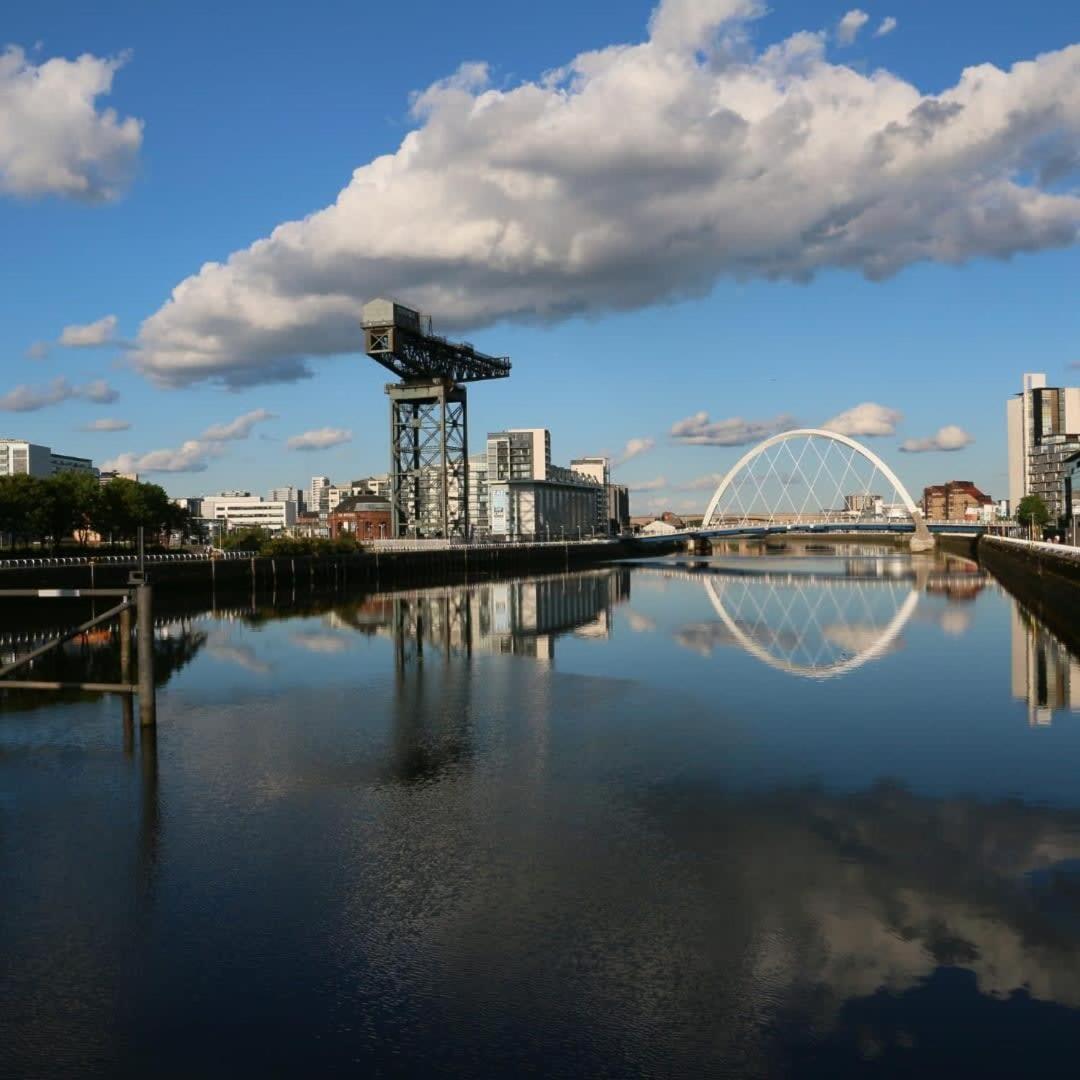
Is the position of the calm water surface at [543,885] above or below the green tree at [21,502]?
below

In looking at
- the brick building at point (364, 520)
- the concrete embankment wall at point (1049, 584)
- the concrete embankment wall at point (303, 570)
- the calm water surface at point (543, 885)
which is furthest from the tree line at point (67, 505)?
the brick building at point (364, 520)

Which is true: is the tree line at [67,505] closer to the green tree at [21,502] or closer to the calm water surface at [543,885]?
the green tree at [21,502]

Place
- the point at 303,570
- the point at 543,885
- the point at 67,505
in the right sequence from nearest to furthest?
1. the point at 543,885
2. the point at 303,570
3. the point at 67,505

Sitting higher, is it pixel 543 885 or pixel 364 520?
pixel 364 520

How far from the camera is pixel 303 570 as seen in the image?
79312 millimetres

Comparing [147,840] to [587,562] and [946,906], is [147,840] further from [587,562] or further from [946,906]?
[587,562]

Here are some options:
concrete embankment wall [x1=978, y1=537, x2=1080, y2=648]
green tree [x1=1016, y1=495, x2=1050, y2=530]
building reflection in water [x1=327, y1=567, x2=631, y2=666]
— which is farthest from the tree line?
green tree [x1=1016, y1=495, x2=1050, y2=530]

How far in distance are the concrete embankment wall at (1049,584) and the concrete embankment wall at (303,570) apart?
3985cm

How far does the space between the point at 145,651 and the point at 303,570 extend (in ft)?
206

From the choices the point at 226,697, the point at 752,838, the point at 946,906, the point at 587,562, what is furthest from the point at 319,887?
the point at 587,562

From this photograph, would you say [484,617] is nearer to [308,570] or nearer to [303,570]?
[303,570]

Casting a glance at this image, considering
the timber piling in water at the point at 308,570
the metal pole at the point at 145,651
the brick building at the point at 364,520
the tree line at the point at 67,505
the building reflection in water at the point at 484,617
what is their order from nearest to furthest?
the metal pole at the point at 145,651 → the building reflection in water at the point at 484,617 → the timber piling in water at the point at 308,570 → the tree line at the point at 67,505 → the brick building at the point at 364,520

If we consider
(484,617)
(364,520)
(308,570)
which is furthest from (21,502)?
(364,520)

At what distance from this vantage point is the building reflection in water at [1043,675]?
22391mm
